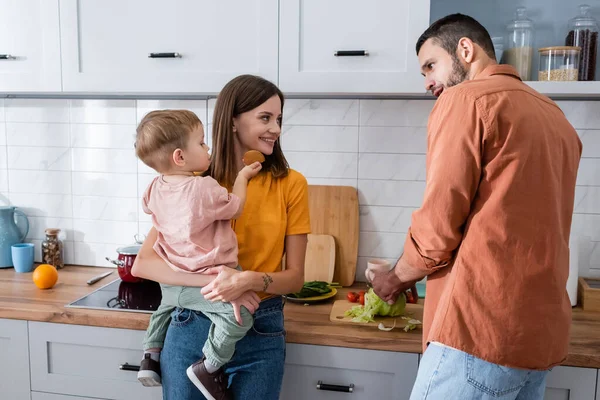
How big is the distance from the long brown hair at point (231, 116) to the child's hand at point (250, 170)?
79 millimetres

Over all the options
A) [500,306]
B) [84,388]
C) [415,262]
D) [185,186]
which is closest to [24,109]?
[84,388]

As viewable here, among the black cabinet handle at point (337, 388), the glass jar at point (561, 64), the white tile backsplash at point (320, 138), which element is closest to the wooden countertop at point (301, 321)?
the black cabinet handle at point (337, 388)

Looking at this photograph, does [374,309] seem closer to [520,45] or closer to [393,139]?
[393,139]

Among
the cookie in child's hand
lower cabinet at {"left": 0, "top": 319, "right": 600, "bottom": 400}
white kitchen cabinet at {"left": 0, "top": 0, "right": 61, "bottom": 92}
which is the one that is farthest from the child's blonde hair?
white kitchen cabinet at {"left": 0, "top": 0, "right": 61, "bottom": 92}

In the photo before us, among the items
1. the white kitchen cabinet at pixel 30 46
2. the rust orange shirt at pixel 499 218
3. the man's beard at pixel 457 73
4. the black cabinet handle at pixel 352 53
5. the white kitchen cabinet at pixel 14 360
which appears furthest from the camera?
the white kitchen cabinet at pixel 30 46

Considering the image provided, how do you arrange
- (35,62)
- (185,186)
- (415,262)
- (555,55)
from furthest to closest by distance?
(35,62) < (555,55) < (185,186) < (415,262)

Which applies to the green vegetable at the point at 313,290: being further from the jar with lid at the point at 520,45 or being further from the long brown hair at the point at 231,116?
the jar with lid at the point at 520,45

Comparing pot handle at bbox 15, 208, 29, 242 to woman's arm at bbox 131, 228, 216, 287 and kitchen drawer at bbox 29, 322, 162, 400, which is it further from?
woman's arm at bbox 131, 228, 216, 287

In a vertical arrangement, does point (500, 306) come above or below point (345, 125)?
below

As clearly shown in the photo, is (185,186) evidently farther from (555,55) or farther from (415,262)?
(555,55)

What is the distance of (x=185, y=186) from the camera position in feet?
5.09

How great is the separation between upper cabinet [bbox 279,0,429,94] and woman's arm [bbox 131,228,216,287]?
69cm

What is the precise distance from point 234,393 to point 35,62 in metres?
1.38

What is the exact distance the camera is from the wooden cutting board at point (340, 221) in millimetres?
2396
